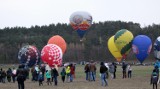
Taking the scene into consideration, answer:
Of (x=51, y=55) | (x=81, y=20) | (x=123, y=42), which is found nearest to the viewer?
(x=51, y=55)

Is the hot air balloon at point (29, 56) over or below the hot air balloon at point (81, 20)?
below

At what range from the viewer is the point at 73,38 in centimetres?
13375

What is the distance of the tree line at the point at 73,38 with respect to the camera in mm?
118938

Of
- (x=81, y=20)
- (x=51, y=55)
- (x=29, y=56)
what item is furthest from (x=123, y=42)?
(x=51, y=55)

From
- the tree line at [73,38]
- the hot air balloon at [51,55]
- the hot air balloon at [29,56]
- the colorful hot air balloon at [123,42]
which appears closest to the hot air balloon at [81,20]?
the colorful hot air balloon at [123,42]

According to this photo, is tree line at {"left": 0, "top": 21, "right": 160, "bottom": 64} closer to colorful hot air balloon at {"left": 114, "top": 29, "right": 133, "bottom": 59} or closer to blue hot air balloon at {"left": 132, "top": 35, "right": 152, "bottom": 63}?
colorful hot air balloon at {"left": 114, "top": 29, "right": 133, "bottom": 59}

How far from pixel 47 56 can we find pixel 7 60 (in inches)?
2995

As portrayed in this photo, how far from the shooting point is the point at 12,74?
39.0 metres

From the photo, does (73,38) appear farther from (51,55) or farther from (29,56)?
(51,55)

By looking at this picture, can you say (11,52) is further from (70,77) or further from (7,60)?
(70,77)

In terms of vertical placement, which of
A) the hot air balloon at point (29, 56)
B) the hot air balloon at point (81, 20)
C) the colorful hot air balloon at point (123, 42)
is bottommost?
the hot air balloon at point (29, 56)

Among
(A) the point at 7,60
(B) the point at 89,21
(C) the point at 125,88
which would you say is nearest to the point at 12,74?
(C) the point at 125,88

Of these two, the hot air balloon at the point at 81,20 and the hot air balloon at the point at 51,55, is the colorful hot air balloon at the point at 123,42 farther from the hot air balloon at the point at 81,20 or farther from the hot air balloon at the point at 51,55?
the hot air balloon at the point at 51,55

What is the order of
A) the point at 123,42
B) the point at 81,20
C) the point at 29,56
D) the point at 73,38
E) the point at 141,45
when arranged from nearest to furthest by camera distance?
the point at 29,56 → the point at 141,45 → the point at 123,42 → the point at 81,20 → the point at 73,38
